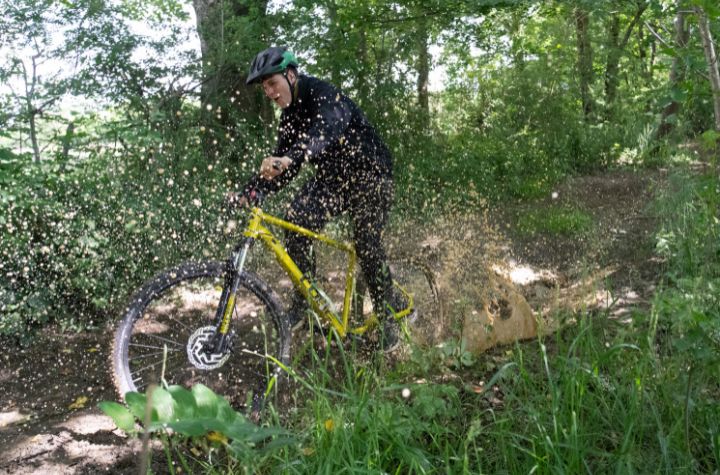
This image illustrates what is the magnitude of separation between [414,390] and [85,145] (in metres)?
4.28

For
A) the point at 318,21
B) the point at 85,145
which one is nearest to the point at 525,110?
the point at 318,21

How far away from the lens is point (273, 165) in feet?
10.8

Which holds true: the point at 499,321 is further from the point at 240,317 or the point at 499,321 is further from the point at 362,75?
the point at 362,75

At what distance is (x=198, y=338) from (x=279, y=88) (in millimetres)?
1483

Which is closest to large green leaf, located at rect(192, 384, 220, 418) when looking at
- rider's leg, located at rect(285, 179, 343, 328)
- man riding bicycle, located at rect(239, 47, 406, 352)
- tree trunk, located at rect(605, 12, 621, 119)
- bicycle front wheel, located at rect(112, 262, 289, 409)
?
bicycle front wheel, located at rect(112, 262, 289, 409)

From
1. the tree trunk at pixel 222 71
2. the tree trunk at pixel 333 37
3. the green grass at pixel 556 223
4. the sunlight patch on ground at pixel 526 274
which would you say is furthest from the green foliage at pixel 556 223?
the tree trunk at pixel 222 71

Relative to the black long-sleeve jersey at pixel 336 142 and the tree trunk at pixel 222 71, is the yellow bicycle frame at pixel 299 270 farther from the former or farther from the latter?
the tree trunk at pixel 222 71

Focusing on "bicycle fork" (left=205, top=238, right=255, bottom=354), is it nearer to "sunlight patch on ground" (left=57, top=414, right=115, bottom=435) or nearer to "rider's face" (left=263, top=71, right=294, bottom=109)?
"sunlight patch on ground" (left=57, top=414, right=115, bottom=435)

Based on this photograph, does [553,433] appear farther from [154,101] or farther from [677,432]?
[154,101]

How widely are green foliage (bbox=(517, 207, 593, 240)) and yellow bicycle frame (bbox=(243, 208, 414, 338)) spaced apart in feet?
12.8

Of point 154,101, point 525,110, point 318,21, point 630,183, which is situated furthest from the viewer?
point 525,110

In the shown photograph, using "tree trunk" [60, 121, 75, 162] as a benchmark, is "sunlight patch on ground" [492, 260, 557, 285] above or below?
below

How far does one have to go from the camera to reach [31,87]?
6.14 m

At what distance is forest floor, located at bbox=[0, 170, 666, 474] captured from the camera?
319cm
